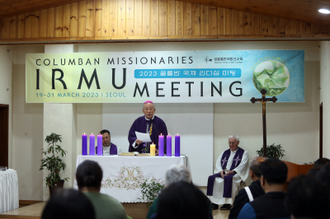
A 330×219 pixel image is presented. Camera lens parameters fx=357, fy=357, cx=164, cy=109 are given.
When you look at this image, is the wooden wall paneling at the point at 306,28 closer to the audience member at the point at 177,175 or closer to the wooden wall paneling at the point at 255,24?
the wooden wall paneling at the point at 255,24

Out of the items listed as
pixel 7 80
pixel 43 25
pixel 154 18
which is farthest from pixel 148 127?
pixel 7 80

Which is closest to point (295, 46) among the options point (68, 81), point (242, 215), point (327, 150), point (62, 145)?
point (327, 150)

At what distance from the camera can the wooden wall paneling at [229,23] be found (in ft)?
15.9

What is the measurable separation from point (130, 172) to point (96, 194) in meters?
2.87

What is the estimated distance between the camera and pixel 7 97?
22.5ft

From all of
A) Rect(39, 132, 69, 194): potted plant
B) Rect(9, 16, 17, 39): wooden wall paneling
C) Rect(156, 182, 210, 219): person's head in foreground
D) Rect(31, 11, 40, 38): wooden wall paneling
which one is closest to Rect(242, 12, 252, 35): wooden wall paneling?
Rect(31, 11, 40, 38): wooden wall paneling

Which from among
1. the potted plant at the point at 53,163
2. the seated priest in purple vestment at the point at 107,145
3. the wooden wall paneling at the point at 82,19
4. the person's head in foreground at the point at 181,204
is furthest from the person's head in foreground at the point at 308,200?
the potted plant at the point at 53,163

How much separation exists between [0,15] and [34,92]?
1.72 metres

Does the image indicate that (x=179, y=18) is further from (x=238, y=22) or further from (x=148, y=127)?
(x=148, y=127)

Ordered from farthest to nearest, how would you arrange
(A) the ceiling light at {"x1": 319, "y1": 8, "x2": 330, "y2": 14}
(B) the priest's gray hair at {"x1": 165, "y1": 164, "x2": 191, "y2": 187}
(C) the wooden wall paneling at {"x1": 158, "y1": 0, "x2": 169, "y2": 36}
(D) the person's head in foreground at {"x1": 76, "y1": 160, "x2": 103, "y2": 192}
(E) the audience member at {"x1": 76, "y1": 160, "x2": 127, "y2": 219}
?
(C) the wooden wall paneling at {"x1": 158, "y1": 0, "x2": 169, "y2": 36} → (A) the ceiling light at {"x1": 319, "y1": 8, "x2": 330, "y2": 14} → (B) the priest's gray hair at {"x1": 165, "y1": 164, "x2": 191, "y2": 187} → (D) the person's head in foreground at {"x1": 76, "y1": 160, "x2": 103, "y2": 192} → (E) the audience member at {"x1": 76, "y1": 160, "x2": 127, "y2": 219}

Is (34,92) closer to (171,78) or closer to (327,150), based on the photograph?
(171,78)

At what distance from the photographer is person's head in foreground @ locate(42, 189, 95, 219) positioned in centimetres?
111

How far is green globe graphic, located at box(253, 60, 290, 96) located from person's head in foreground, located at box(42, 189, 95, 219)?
536 centimetres

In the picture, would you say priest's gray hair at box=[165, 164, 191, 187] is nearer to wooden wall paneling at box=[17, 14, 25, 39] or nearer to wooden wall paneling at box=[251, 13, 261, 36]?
wooden wall paneling at box=[251, 13, 261, 36]
